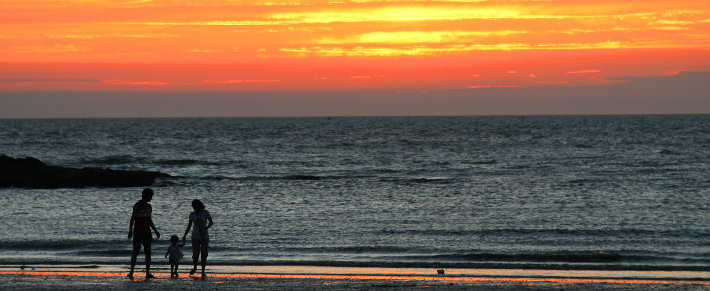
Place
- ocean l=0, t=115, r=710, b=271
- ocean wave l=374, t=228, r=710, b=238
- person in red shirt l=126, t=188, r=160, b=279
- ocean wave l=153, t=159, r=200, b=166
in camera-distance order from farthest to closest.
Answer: ocean wave l=153, t=159, r=200, b=166, ocean wave l=374, t=228, r=710, b=238, ocean l=0, t=115, r=710, b=271, person in red shirt l=126, t=188, r=160, b=279

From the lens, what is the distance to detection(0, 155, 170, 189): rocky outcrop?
2750cm

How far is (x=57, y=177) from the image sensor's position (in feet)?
94.2

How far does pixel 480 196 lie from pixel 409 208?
4825 mm

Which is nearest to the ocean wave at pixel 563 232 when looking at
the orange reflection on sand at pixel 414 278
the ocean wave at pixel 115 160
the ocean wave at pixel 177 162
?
the orange reflection on sand at pixel 414 278

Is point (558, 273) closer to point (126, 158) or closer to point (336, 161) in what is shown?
point (336, 161)

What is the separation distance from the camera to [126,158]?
49.8 m

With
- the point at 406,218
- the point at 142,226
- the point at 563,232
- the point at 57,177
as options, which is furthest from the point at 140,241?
the point at 57,177

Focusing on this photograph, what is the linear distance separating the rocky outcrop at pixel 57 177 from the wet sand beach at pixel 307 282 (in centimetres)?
1800

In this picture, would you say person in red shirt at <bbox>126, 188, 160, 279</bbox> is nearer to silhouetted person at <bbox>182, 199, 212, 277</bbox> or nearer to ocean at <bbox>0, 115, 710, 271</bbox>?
silhouetted person at <bbox>182, 199, 212, 277</bbox>

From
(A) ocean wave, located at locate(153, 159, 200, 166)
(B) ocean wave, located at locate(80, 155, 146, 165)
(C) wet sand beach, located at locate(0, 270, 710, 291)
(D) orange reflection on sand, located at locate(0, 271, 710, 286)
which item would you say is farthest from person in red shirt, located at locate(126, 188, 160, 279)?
(B) ocean wave, located at locate(80, 155, 146, 165)

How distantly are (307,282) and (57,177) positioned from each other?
2265cm

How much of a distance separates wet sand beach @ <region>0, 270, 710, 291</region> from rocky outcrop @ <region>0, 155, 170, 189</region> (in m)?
18.0

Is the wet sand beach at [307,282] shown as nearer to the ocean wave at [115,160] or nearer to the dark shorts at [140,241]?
the dark shorts at [140,241]

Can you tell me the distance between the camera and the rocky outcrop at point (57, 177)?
2750cm
